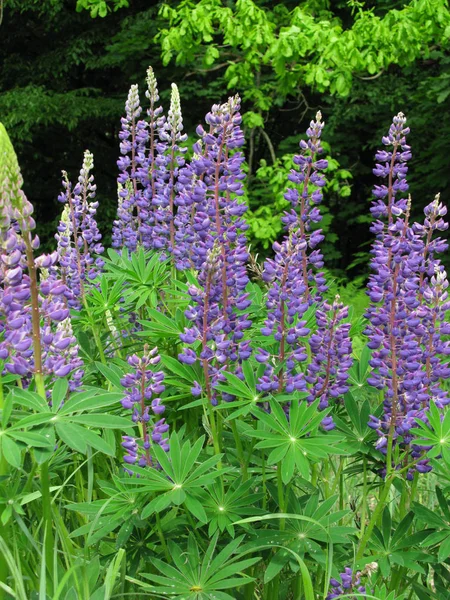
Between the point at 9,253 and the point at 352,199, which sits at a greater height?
the point at 9,253

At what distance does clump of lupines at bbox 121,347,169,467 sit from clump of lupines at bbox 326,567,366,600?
1.78 feet

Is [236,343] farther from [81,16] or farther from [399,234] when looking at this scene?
[81,16]

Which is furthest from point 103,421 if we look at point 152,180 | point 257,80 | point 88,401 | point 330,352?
point 257,80

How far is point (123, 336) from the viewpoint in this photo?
122 inches

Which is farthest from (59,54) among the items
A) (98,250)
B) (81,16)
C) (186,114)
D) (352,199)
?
(98,250)

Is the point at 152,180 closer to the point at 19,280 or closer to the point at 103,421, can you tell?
the point at 19,280

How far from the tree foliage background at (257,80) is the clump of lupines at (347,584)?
19.5 ft

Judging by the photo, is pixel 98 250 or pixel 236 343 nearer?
→ pixel 236 343

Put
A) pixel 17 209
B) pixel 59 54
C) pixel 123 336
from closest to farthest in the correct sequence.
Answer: pixel 17 209 < pixel 123 336 < pixel 59 54

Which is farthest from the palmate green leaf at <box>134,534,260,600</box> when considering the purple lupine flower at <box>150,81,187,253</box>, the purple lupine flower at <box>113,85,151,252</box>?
the purple lupine flower at <box>113,85,151,252</box>

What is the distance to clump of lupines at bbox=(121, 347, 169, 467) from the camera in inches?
70.2

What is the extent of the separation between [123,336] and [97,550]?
44.3 inches

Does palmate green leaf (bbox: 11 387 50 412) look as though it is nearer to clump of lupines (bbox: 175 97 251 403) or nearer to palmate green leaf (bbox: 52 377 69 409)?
palmate green leaf (bbox: 52 377 69 409)

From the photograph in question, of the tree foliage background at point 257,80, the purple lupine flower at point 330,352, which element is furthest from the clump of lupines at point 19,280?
the tree foliage background at point 257,80
